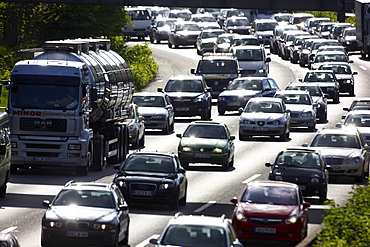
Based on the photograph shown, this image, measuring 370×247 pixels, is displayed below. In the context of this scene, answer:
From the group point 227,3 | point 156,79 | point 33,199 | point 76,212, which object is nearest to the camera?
point 76,212

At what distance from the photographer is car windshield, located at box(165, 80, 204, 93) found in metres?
50.7

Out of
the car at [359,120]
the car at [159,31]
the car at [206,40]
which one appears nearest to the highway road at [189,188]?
the car at [359,120]

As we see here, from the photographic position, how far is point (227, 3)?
42375 millimetres

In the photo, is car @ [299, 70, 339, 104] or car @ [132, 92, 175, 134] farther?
car @ [299, 70, 339, 104]

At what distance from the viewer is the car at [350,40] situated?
82.6 meters

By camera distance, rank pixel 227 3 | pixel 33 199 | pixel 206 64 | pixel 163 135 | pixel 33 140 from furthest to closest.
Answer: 1. pixel 206 64
2. pixel 163 135
3. pixel 227 3
4. pixel 33 140
5. pixel 33 199

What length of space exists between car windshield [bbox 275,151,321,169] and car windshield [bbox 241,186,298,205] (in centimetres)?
615

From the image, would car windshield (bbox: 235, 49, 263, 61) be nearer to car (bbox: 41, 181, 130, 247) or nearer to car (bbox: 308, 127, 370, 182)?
car (bbox: 308, 127, 370, 182)

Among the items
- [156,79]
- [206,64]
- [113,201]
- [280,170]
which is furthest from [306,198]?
[156,79]

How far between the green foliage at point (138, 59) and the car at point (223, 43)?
17.3 ft

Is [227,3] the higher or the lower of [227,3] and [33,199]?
the higher

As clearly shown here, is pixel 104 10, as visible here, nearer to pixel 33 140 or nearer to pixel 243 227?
pixel 33 140

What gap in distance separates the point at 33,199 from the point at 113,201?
751cm

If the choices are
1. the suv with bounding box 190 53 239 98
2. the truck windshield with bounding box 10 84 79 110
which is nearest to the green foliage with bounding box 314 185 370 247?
the truck windshield with bounding box 10 84 79 110
